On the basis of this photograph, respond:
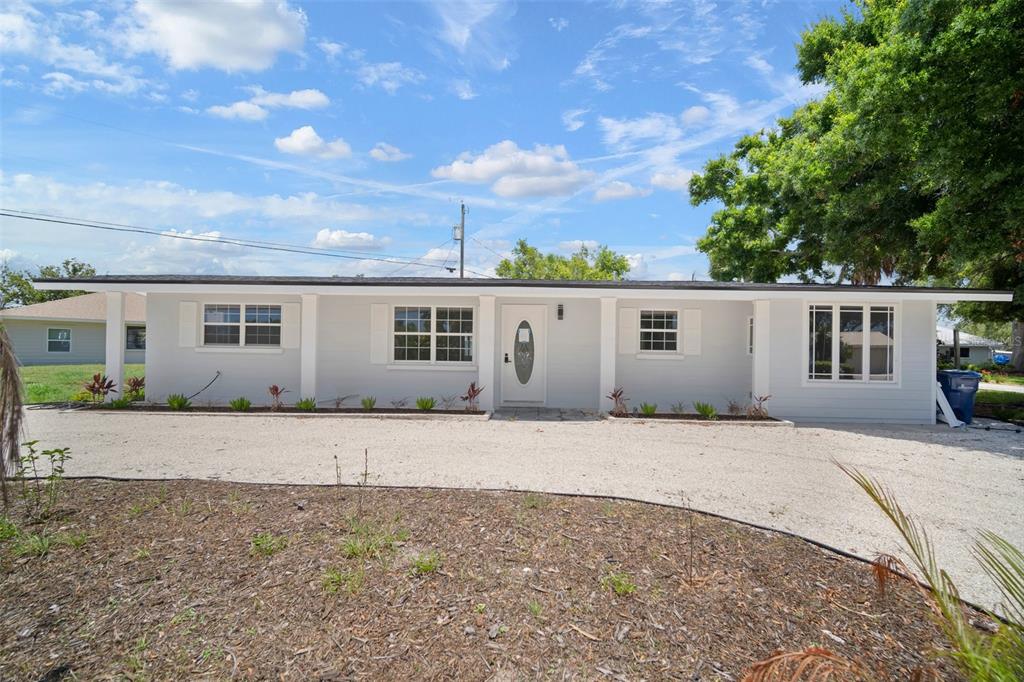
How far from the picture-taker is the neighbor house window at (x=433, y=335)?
12.2m

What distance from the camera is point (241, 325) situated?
40.5ft

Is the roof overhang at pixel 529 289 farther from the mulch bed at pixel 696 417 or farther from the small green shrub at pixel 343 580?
the small green shrub at pixel 343 580

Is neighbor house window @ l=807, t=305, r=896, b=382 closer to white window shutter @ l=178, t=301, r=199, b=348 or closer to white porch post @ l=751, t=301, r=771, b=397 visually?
white porch post @ l=751, t=301, r=771, b=397

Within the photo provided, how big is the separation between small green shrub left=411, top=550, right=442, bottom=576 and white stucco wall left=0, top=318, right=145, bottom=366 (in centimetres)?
2878

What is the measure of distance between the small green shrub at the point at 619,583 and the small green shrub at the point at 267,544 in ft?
7.65

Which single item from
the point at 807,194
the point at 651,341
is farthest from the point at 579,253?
the point at 651,341

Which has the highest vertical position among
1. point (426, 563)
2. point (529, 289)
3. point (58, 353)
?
point (529, 289)

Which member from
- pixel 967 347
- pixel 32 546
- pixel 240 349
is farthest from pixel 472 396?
pixel 967 347

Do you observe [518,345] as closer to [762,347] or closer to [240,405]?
[762,347]

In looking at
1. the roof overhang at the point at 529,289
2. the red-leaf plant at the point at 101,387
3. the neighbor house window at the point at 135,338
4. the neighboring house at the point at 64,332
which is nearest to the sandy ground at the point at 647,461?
the red-leaf plant at the point at 101,387

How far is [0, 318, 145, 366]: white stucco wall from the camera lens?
25.5 meters

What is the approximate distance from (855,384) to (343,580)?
10.9 meters

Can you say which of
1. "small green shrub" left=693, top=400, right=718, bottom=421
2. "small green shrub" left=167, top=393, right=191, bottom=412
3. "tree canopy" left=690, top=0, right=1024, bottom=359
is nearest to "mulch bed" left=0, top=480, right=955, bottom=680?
Result: "small green shrub" left=693, top=400, right=718, bottom=421

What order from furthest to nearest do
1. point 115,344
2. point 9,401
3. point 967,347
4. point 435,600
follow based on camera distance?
point 967,347, point 115,344, point 9,401, point 435,600
